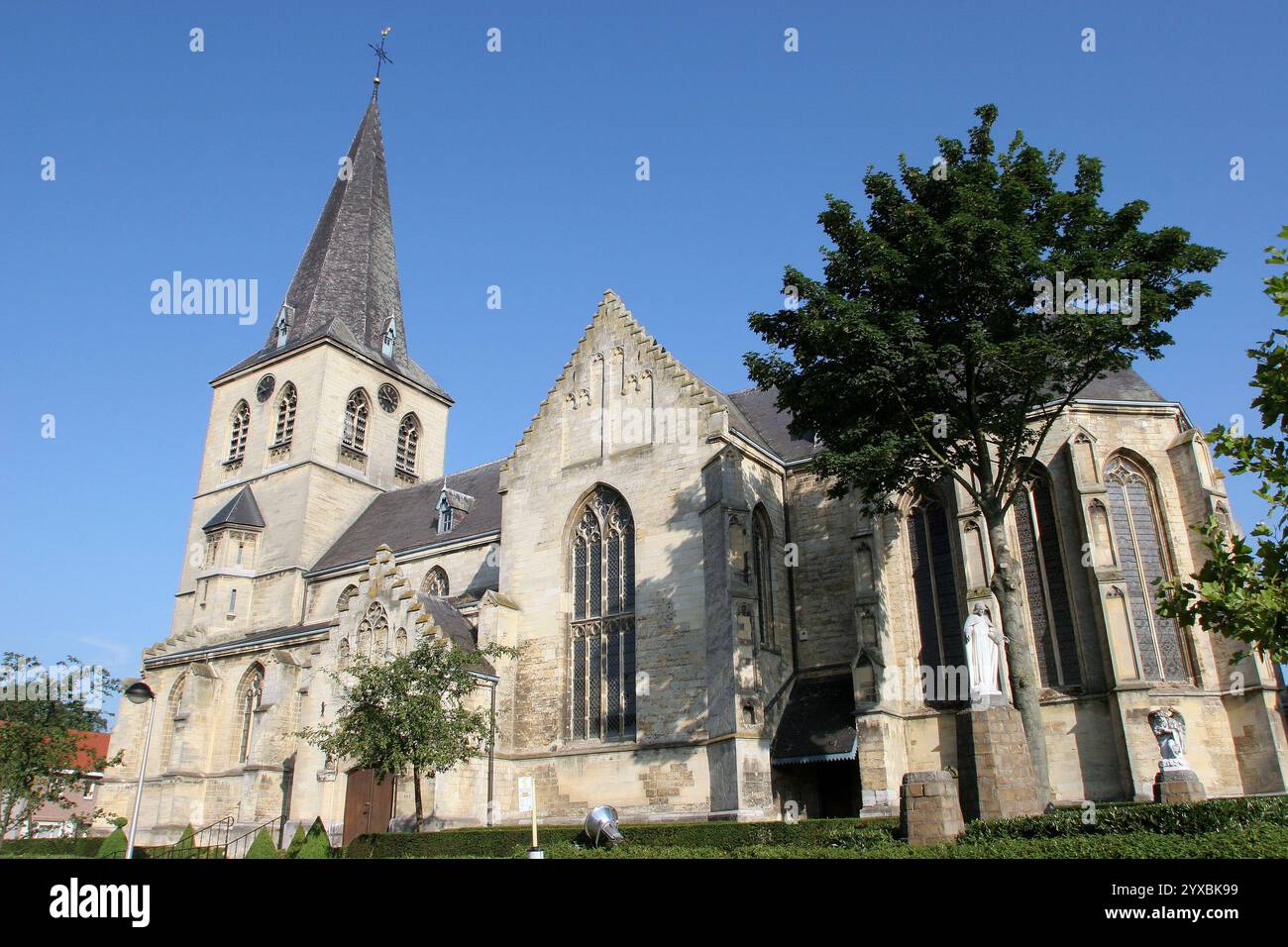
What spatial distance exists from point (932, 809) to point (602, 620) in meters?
14.0

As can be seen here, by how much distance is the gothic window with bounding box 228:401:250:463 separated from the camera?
1865 inches

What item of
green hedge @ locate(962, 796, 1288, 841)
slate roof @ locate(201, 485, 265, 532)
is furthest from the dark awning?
slate roof @ locate(201, 485, 265, 532)

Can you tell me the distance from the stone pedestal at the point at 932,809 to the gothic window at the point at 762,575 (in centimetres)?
1063

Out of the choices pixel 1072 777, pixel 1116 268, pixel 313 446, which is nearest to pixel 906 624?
pixel 1072 777

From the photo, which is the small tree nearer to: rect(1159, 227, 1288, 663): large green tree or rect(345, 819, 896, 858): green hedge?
rect(345, 819, 896, 858): green hedge

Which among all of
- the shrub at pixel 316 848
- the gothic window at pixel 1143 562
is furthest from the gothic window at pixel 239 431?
the gothic window at pixel 1143 562

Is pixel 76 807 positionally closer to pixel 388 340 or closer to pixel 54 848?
pixel 54 848

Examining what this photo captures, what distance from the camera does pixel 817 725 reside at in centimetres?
2416

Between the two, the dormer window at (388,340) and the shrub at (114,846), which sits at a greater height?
the dormer window at (388,340)

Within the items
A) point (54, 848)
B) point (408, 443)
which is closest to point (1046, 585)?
point (54, 848)

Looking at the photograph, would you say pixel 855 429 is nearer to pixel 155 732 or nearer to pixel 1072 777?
pixel 1072 777

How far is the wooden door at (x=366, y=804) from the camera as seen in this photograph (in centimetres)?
2658

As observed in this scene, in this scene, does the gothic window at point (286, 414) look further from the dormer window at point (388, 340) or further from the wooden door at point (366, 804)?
the wooden door at point (366, 804)

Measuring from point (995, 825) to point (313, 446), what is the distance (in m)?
36.8
